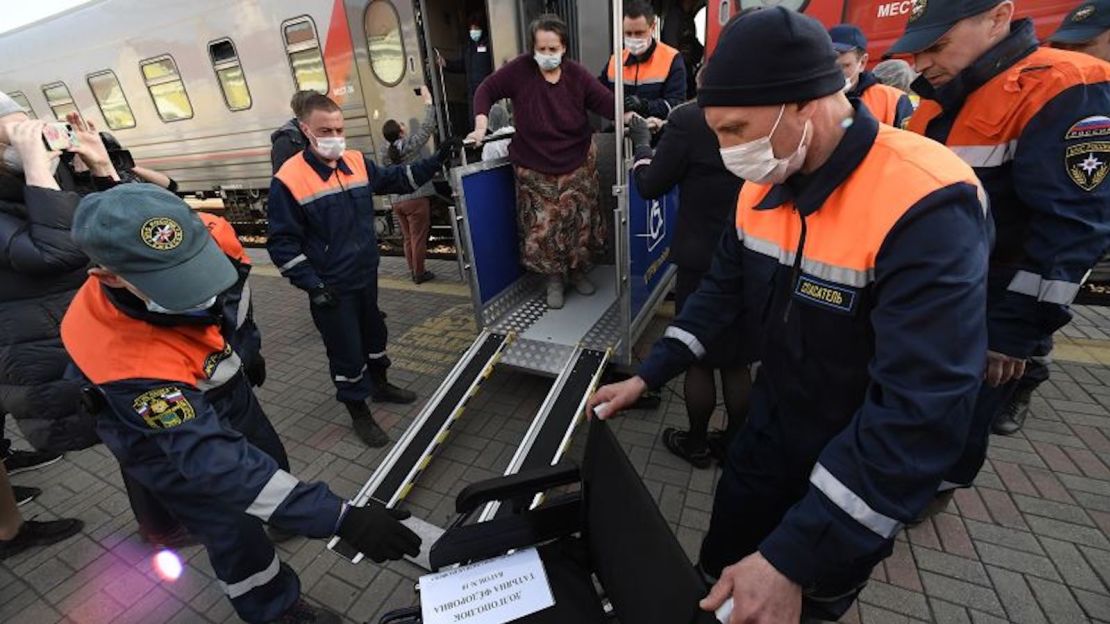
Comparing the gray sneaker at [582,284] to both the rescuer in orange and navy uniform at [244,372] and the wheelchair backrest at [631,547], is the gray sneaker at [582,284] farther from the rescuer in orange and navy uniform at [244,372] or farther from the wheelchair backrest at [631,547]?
the wheelchair backrest at [631,547]

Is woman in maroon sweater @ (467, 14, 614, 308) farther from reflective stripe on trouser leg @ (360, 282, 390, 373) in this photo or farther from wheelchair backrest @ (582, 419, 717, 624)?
wheelchair backrest @ (582, 419, 717, 624)

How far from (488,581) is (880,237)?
1490 millimetres

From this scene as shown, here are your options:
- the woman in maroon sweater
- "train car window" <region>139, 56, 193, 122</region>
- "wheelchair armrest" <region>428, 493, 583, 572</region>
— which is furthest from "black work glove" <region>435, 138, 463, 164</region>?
"train car window" <region>139, 56, 193, 122</region>

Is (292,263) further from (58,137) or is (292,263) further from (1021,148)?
(1021,148)

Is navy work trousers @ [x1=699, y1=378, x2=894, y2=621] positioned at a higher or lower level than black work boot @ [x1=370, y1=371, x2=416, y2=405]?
higher

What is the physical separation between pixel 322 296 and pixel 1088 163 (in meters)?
3.52

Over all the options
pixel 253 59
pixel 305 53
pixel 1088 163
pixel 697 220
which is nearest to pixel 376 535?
pixel 697 220

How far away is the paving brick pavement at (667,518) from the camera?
2.14m

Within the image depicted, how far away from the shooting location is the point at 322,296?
2.96 m

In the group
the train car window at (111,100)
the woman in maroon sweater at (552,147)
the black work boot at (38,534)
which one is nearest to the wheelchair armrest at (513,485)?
the woman in maroon sweater at (552,147)

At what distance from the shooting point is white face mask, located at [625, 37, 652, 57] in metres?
3.80

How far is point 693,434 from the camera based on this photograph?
115 inches

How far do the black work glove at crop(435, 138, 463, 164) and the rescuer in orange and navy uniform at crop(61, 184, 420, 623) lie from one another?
81.2 inches

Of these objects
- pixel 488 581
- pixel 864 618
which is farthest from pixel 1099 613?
pixel 488 581
